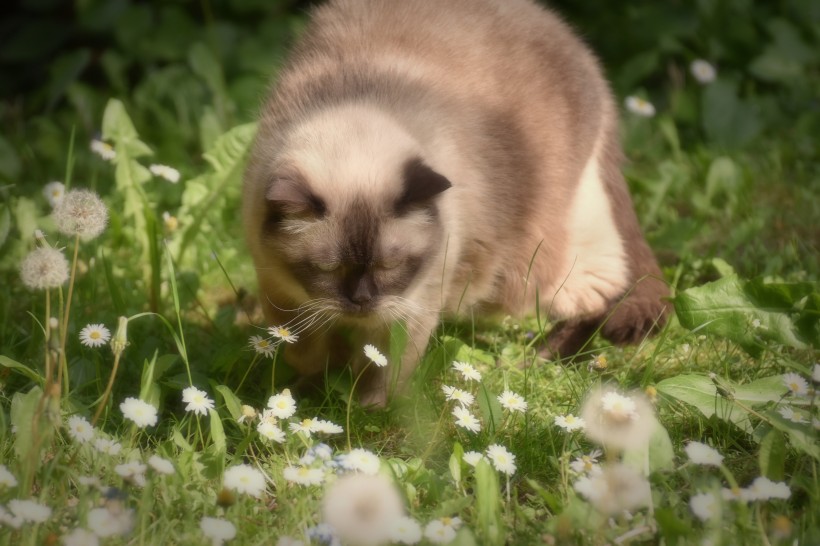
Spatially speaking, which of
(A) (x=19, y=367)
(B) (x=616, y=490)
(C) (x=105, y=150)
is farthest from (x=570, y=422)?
(C) (x=105, y=150)

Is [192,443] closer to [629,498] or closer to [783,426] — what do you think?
[629,498]

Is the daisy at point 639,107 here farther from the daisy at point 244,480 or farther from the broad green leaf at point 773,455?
the daisy at point 244,480

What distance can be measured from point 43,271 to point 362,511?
0.97 m

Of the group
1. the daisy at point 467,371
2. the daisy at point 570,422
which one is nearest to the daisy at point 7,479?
the daisy at point 467,371

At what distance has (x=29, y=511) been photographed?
2072 millimetres

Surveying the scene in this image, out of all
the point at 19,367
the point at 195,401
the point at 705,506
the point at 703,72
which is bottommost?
the point at 19,367

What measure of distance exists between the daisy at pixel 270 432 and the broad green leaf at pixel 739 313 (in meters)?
Result: 1.31

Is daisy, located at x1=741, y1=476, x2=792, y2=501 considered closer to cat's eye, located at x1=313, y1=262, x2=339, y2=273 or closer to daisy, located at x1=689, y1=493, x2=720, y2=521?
daisy, located at x1=689, y1=493, x2=720, y2=521

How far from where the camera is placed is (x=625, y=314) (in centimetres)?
355

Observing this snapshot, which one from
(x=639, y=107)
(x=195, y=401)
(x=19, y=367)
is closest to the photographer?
(x=195, y=401)

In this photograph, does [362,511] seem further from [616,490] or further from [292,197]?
[292,197]

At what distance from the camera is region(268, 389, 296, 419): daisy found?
2.64 m

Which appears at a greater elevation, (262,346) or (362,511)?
(362,511)

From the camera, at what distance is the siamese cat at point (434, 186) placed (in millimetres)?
2867
